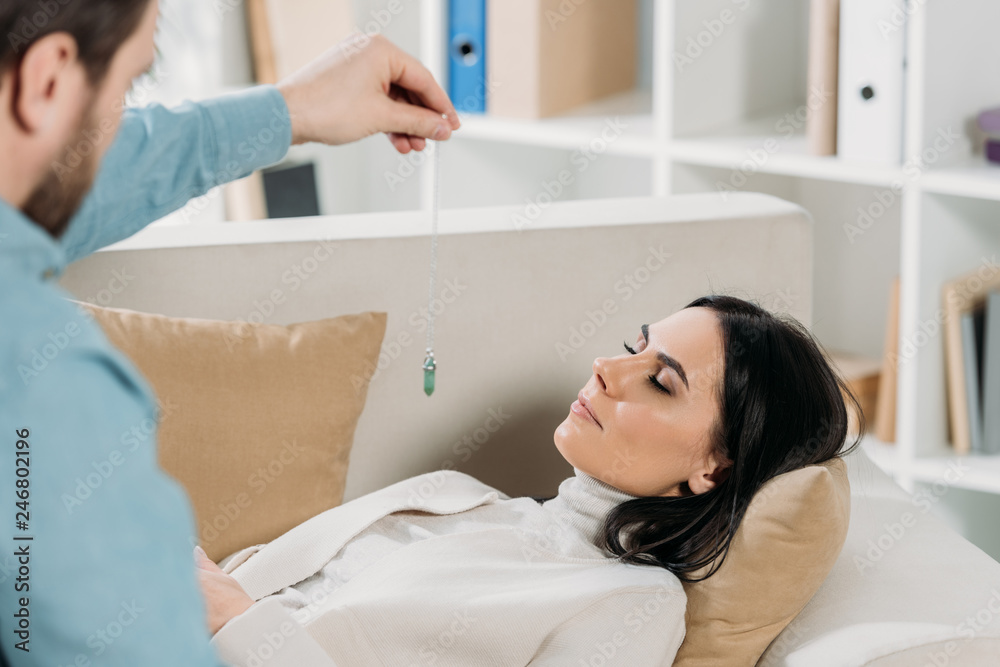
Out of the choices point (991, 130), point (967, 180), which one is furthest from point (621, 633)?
point (991, 130)

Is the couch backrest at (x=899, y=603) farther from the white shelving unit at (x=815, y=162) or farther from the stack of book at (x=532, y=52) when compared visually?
the stack of book at (x=532, y=52)

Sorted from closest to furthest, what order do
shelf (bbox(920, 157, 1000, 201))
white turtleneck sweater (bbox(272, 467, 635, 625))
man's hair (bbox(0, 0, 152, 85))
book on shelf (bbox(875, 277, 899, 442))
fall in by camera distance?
man's hair (bbox(0, 0, 152, 85)) → white turtleneck sweater (bbox(272, 467, 635, 625)) → shelf (bbox(920, 157, 1000, 201)) → book on shelf (bbox(875, 277, 899, 442))

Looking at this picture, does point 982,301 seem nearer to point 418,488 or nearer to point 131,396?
point 418,488

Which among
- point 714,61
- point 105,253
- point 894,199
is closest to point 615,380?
point 105,253

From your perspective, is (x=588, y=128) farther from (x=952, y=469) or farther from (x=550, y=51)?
(x=952, y=469)

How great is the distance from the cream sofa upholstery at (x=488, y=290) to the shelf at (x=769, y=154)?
38 cm

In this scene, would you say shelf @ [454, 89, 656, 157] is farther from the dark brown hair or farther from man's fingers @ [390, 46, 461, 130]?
the dark brown hair

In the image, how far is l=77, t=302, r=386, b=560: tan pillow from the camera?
4.01 ft

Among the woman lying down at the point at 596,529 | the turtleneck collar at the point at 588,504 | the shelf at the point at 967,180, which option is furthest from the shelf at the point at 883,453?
the turtleneck collar at the point at 588,504

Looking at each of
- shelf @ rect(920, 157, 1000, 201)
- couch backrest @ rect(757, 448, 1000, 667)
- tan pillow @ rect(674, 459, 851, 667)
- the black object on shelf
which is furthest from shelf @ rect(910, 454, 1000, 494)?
the black object on shelf

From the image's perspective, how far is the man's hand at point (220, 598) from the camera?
96 cm

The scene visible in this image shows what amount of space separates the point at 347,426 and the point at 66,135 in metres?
0.77

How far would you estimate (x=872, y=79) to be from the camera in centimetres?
A: 181

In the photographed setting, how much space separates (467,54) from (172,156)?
129 centimetres
